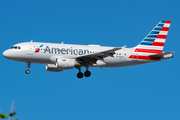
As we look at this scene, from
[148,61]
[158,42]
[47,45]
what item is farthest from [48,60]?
[158,42]

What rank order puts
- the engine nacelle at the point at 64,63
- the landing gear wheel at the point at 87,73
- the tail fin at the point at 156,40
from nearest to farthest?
1. the engine nacelle at the point at 64,63
2. the landing gear wheel at the point at 87,73
3. the tail fin at the point at 156,40

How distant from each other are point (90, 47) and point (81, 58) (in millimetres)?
3197

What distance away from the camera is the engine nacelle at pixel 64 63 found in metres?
32.3

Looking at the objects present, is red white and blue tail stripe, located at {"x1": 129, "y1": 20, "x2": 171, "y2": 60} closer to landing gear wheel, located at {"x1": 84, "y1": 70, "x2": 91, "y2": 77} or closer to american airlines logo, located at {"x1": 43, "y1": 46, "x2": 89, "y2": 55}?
landing gear wheel, located at {"x1": 84, "y1": 70, "x2": 91, "y2": 77}

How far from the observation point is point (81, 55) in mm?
34188

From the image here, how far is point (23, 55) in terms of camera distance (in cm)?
3275

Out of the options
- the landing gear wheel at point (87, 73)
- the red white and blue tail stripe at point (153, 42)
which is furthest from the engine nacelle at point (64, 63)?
the red white and blue tail stripe at point (153, 42)

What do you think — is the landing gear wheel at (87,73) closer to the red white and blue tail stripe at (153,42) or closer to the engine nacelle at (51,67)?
the engine nacelle at (51,67)

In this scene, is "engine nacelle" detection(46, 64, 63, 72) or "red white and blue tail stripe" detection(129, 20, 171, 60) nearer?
"engine nacelle" detection(46, 64, 63, 72)

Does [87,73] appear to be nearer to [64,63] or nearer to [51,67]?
[64,63]

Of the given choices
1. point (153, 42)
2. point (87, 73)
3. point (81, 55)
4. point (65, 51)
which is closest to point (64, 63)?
point (65, 51)

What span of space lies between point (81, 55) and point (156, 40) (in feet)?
42.1

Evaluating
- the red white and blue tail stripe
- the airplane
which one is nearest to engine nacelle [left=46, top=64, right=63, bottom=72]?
the airplane

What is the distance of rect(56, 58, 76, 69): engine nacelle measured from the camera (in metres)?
32.3
